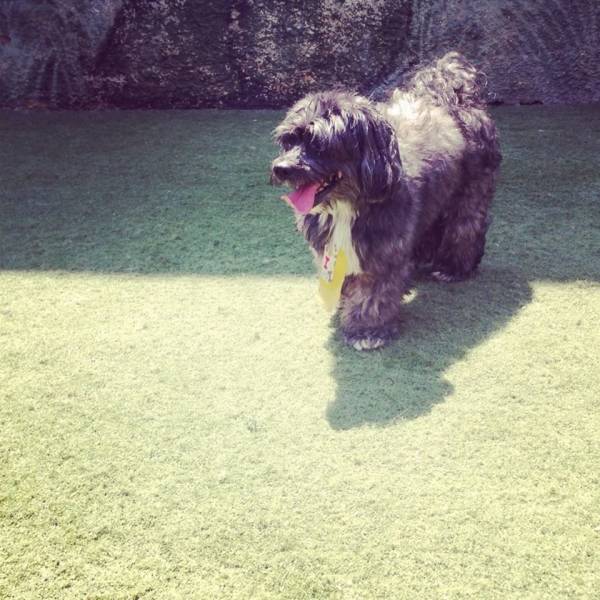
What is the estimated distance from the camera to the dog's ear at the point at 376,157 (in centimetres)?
276

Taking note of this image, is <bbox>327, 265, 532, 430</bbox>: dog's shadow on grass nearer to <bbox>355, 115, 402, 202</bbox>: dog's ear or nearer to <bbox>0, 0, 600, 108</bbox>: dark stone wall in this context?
<bbox>355, 115, 402, 202</bbox>: dog's ear

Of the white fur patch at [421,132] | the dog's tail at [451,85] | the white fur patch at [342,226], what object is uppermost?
the dog's tail at [451,85]

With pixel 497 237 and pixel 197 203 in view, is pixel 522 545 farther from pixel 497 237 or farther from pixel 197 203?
pixel 197 203

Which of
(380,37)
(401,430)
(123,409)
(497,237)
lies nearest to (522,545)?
(401,430)

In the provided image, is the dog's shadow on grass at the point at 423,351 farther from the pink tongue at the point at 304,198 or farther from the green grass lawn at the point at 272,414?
the pink tongue at the point at 304,198

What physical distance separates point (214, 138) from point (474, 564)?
4343mm

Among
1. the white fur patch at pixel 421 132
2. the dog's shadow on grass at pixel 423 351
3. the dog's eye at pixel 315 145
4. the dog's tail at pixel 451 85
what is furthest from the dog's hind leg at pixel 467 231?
the dog's eye at pixel 315 145

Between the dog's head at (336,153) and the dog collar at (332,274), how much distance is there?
32 cm

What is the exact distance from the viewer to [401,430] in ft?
8.77

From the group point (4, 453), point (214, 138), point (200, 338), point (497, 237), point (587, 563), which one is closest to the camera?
point (587, 563)

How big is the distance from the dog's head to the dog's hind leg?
905 millimetres

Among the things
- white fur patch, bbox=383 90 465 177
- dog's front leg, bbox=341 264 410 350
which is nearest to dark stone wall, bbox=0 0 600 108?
white fur patch, bbox=383 90 465 177

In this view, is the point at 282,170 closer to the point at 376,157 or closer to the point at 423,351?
the point at 376,157

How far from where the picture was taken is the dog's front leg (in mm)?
3176
